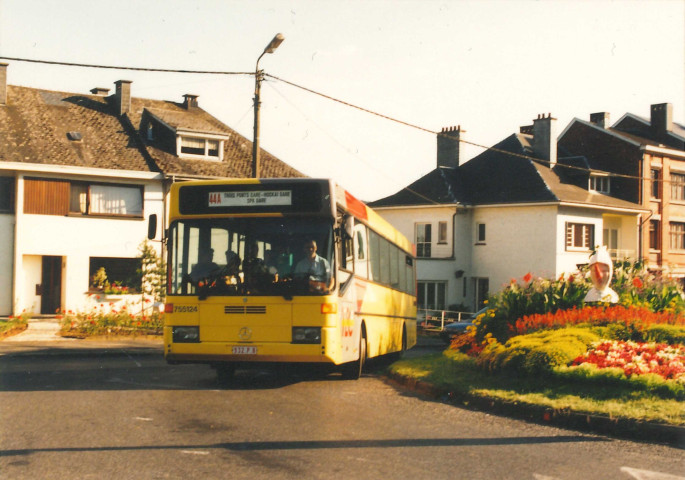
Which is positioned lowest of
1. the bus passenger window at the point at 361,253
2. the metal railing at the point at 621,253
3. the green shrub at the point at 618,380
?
the green shrub at the point at 618,380

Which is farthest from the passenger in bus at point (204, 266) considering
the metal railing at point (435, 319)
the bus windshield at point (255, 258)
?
the metal railing at point (435, 319)

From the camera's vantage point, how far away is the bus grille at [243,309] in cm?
1210

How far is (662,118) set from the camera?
57.5 metres

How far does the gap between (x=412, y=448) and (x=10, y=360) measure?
12174 millimetres

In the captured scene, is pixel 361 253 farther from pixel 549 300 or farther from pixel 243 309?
pixel 549 300

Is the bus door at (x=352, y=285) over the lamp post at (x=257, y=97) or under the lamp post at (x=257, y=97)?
under

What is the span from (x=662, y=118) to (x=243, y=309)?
5184 cm

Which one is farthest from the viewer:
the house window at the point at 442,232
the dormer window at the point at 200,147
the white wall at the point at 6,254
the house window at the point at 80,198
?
the house window at the point at 442,232

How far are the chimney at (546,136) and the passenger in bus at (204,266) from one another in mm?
40167

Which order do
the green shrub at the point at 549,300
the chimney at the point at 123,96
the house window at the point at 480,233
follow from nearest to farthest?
1. the green shrub at the point at 549,300
2. the chimney at the point at 123,96
3. the house window at the point at 480,233

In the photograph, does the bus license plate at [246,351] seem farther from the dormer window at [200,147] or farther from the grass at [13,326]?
the dormer window at [200,147]

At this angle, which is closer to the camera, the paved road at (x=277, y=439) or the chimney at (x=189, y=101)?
the paved road at (x=277, y=439)

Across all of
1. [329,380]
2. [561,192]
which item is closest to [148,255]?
[329,380]

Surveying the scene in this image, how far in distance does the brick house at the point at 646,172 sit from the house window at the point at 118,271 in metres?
27.5
